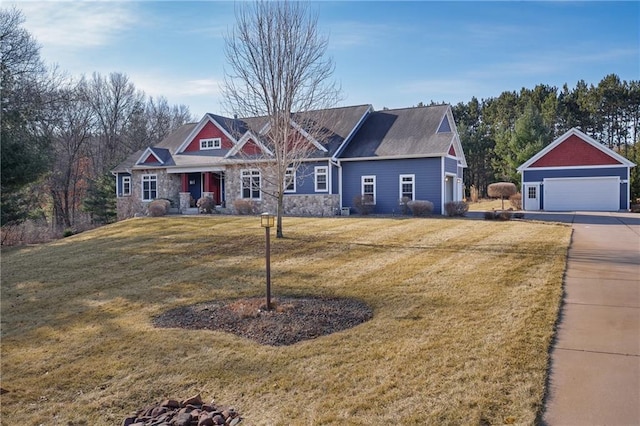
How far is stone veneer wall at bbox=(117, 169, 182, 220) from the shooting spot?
28438 mm

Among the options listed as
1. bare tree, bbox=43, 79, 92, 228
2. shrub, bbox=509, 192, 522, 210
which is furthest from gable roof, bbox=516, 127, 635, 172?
bare tree, bbox=43, 79, 92, 228

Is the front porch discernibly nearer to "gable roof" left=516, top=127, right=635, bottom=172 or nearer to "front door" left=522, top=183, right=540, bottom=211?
"front door" left=522, top=183, right=540, bottom=211

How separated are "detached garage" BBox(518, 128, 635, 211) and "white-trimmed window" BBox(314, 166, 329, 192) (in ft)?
41.9

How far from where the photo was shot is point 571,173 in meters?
27.5

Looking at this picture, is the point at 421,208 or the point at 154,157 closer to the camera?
the point at 421,208

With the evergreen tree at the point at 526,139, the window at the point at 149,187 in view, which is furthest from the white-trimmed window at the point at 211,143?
the evergreen tree at the point at 526,139

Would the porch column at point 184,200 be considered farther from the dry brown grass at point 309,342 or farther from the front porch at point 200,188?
the dry brown grass at point 309,342

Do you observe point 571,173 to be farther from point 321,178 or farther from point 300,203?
point 300,203

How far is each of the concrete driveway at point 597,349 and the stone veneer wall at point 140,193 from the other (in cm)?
2405

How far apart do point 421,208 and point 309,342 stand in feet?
52.8

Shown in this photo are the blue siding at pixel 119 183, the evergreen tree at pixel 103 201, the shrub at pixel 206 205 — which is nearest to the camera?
the shrub at pixel 206 205

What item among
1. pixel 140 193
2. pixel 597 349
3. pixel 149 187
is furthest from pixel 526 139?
pixel 597 349

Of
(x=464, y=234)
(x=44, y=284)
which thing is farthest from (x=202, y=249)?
(x=464, y=234)

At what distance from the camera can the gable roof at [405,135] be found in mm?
22688
